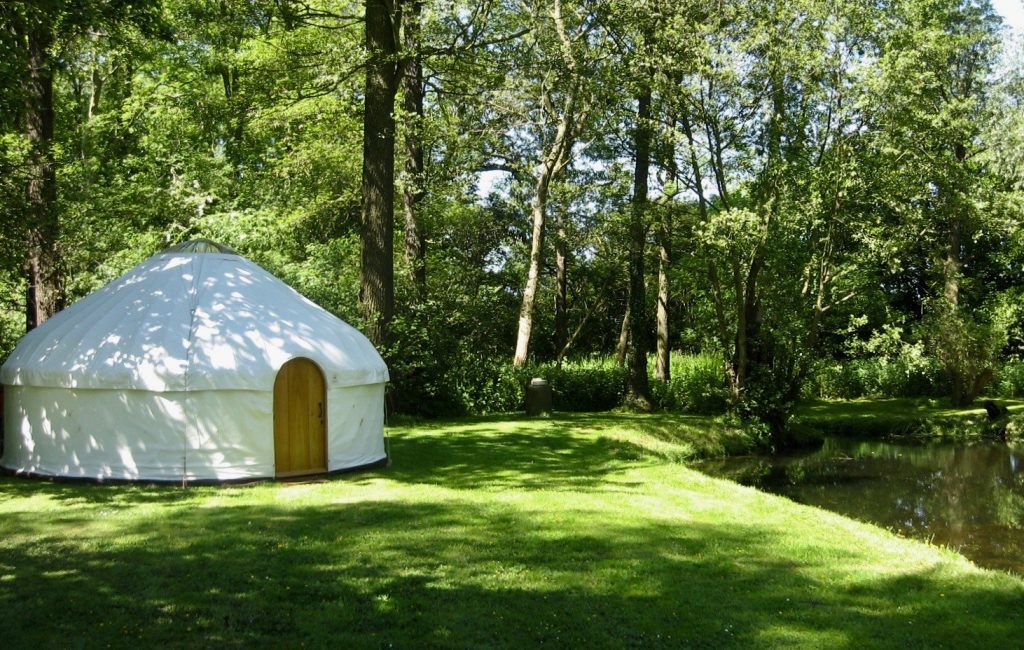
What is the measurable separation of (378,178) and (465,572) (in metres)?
11.1

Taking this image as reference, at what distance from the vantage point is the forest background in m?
16.5

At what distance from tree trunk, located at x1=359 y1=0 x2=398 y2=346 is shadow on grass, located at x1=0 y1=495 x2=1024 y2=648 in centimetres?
875

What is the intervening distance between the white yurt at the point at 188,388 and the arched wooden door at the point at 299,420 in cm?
1

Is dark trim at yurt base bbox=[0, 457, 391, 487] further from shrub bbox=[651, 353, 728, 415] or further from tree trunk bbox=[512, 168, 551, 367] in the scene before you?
shrub bbox=[651, 353, 728, 415]

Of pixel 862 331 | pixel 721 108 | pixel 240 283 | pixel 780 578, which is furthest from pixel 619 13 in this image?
pixel 862 331

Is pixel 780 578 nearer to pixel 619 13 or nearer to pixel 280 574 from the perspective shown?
pixel 280 574

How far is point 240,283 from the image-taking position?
1216cm

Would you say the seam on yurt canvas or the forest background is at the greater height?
the forest background

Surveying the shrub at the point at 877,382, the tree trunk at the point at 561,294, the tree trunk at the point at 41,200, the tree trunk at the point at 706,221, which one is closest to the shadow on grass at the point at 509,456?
the tree trunk at the point at 706,221

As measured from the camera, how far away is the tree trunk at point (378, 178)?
53.6 feet

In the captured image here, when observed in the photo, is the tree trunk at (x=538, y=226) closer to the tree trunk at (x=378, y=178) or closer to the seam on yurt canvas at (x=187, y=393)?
the tree trunk at (x=378, y=178)

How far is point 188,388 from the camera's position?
34.0 ft

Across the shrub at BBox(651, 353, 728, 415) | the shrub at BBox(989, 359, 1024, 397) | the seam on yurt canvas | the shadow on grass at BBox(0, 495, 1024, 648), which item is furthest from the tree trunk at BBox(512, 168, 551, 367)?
the shrub at BBox(989, 359, 1024, 397)

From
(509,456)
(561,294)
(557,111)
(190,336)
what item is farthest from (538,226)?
(190,336)
